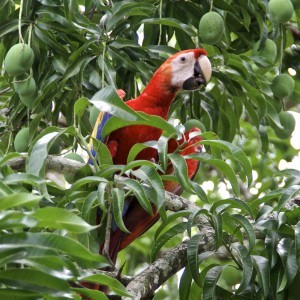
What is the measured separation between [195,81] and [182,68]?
6 centimetres

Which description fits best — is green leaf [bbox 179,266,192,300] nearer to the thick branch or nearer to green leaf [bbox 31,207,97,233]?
the thick branch

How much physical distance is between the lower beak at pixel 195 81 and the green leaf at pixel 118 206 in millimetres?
960

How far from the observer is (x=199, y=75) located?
264 centimetres

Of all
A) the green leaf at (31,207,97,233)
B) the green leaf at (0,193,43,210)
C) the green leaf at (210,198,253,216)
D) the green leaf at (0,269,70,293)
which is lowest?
the green leaf at (210,198,253,216)

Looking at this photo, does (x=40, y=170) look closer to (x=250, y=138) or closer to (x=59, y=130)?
(x=59, y=130)

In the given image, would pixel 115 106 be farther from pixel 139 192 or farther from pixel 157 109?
pixel 157 109

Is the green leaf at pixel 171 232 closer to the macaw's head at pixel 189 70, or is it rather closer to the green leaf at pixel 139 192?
the green leaf at pixel 139 192

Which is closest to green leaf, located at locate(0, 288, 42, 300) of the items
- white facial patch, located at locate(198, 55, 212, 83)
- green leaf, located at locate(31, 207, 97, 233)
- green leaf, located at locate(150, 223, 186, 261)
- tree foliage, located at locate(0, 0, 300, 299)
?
tree foliage, located at locate(0, 0, 300, 299)

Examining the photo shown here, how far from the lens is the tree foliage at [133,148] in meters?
1.30

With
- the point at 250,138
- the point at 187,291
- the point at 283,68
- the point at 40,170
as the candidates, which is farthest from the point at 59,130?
the point at 250,138

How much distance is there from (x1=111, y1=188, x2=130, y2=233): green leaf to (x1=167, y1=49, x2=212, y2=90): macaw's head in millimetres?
919

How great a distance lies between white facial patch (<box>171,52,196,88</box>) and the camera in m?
2.63

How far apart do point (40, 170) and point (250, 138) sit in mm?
2594

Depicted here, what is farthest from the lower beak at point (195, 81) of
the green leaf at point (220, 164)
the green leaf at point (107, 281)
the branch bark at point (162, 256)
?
the green leaf at point (107, 281)
